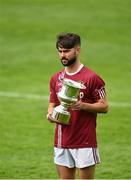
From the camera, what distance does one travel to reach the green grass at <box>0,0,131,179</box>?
1377cm

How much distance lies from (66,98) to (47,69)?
13.0 metres

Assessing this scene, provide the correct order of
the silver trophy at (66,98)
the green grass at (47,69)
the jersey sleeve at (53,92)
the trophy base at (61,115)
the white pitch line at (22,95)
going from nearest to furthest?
the silver trophy at (66,98), the trophy base at (61,115), the jersey sleeve at (53,92), the green grass at (47,69), the white pitch line at (22,95)

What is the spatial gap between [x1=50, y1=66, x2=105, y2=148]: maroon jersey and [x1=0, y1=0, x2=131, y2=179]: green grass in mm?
3517

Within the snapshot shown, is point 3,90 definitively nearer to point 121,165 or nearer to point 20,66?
point 20,66

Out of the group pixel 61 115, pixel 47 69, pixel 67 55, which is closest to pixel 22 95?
pixel 47 69

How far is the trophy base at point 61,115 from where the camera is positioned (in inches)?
354

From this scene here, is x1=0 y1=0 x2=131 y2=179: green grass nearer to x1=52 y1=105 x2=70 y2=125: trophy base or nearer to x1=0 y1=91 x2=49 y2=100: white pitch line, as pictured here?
x1=0 y1=91 x2=49 y2=100: white pitch line

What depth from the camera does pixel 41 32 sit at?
84.4 feet

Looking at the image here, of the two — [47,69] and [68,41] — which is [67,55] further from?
[47,69]

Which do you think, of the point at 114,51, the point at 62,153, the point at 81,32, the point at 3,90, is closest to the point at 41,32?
the point at 81,32

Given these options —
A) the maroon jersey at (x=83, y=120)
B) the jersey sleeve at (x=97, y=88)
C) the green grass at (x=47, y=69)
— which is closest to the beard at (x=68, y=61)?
the maroon jersey at (x=83, y=120)

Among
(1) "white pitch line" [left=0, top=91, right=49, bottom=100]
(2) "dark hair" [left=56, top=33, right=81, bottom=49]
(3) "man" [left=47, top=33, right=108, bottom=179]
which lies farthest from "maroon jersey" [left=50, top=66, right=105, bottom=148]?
(1) "white pitch line" [left=0, top=91, right=49, bottom=100]

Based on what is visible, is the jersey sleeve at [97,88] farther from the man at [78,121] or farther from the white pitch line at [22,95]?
the white pitch line at [22,95]

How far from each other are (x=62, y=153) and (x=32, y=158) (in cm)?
460
